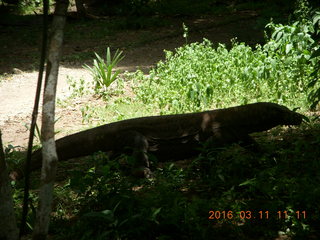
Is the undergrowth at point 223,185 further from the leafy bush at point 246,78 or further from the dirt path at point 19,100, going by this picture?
the dirt path at point 19,100

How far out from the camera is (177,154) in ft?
14.8

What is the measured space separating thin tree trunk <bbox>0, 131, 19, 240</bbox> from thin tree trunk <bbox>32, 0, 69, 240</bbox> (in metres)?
0.23

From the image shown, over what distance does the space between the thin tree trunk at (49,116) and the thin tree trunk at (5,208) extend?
0.23 metres

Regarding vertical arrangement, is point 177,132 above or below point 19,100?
below

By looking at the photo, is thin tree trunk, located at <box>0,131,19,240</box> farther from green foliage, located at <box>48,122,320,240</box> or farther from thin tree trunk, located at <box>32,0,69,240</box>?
green foliage, located at <box>48,122,320,240</box>

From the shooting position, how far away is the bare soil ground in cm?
656

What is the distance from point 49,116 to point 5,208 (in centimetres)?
59

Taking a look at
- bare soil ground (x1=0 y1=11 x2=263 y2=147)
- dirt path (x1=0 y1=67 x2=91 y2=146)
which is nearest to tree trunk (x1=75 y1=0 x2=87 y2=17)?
bare soil ground (x1=0 y1=11 x2=263 y2=147)

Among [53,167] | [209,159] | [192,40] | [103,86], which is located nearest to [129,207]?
[53,167]

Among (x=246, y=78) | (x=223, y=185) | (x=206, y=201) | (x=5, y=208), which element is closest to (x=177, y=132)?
(x=223, y=185)

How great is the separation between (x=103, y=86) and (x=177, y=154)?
2.87m

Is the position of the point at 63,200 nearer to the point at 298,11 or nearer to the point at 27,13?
the point at 298,11

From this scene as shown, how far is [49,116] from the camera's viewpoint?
2320 mm
